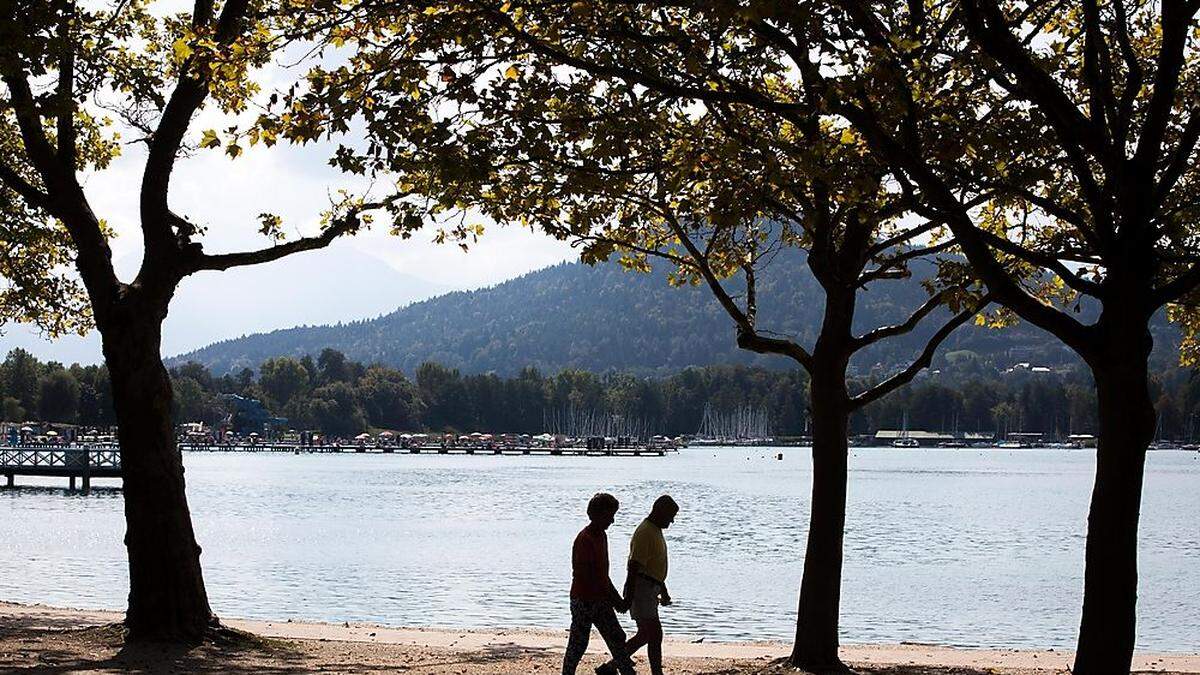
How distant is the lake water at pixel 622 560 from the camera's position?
30406 millimetres

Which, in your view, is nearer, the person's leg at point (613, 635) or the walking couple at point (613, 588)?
the walking couple at point (613, 588)

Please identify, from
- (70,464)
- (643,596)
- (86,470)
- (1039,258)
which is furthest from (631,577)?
(70,464)

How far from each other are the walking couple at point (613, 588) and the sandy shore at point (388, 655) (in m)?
3.08

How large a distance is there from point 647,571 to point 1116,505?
3.88 metres

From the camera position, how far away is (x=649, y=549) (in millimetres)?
13258

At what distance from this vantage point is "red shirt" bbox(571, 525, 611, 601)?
12.5 m

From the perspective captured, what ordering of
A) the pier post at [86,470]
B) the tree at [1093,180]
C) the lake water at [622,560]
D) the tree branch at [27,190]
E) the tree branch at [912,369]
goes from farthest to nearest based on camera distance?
the pier post at [86,470] < the lake water at [622,560] < the tree branch at [27,190] < the tree branch at [912,369] < the tree at [1093,180]

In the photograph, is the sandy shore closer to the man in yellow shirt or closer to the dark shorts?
the man in yellow shirt

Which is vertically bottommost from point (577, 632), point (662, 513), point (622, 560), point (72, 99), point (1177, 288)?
point (622, 560)

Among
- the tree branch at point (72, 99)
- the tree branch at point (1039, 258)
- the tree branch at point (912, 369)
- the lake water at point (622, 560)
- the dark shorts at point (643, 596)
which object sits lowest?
the lake water at point (622, 560)

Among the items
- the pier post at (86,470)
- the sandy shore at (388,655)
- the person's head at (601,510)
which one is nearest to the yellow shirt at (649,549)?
the person's head at (601,510)

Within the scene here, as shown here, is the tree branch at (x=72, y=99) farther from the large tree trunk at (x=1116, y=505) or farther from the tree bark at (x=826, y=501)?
the large tree trunk at (x=1116, y=505)

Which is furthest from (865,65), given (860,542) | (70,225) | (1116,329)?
(860,542)

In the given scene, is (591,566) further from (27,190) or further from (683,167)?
(27,190)
